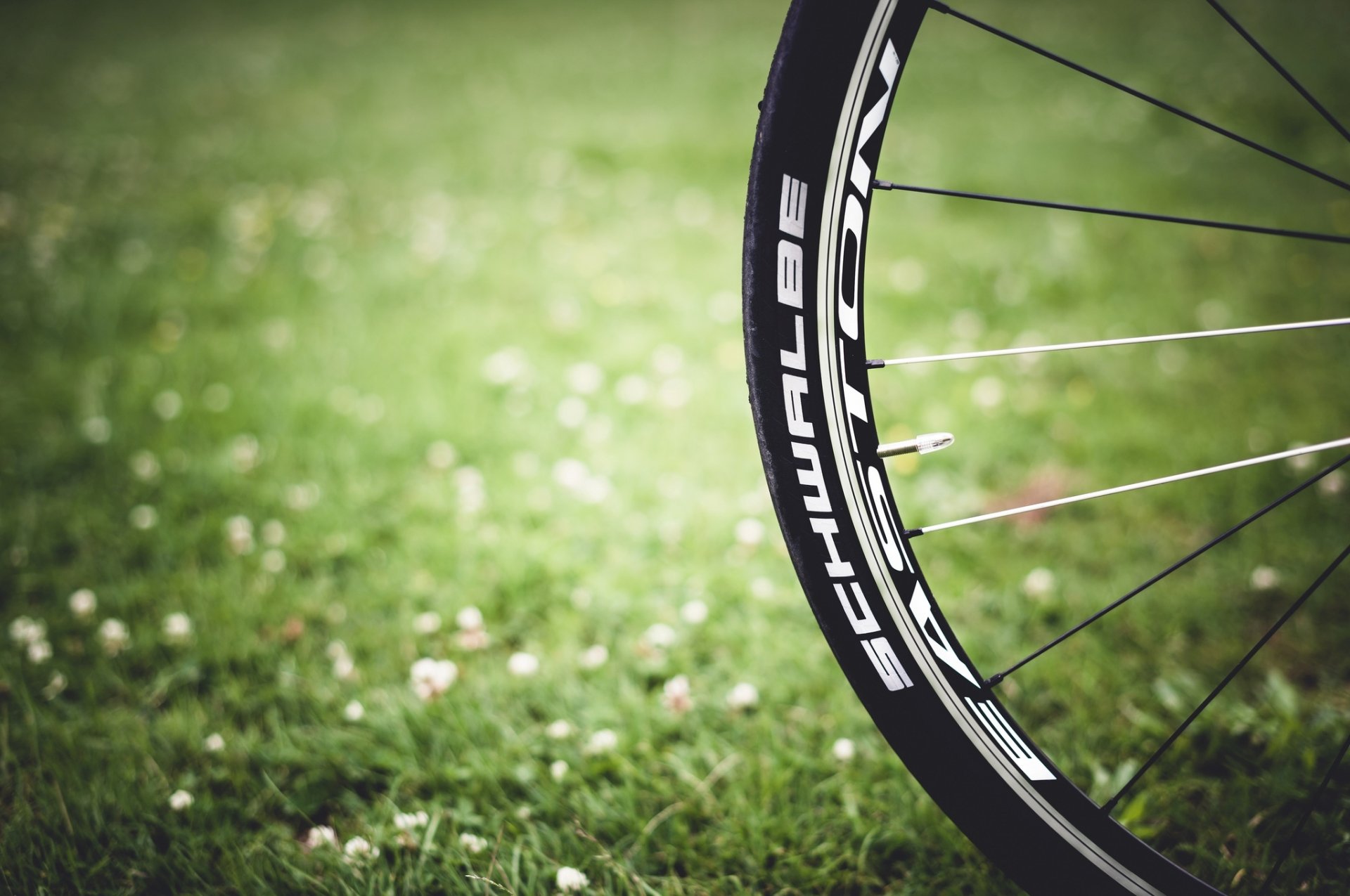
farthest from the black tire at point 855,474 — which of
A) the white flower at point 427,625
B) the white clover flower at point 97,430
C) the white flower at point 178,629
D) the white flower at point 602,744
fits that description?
the white clover flower at point 97,430

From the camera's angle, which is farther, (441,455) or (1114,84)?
(441,455)

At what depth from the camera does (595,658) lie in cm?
183

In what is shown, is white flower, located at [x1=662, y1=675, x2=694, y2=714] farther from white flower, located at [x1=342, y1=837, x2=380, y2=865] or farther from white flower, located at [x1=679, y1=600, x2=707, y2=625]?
white flower, located at [x1=342, y1=837, x2=380, y2=865]

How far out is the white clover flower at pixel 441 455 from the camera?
103 inches

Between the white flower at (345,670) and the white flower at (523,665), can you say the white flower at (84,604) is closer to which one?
the white flower at (345,670)

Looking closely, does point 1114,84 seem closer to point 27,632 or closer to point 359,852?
point 359,852

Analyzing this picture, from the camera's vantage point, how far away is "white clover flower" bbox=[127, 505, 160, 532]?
2326 millimetres

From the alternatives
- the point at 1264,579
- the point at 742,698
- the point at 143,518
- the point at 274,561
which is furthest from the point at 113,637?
the point at 1264,579

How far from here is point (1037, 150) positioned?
533 centimetres

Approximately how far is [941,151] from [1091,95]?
2417mm

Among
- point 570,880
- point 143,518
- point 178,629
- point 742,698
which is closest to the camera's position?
point 570,880

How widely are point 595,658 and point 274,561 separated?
105 centimetres

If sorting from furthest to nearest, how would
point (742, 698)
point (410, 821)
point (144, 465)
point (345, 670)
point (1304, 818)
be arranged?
point (144, 465) < point (345, 670) < point (742, 698) < point (410, 821) < point (1304, 818)

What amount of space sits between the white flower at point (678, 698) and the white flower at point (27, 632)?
1.62 m
